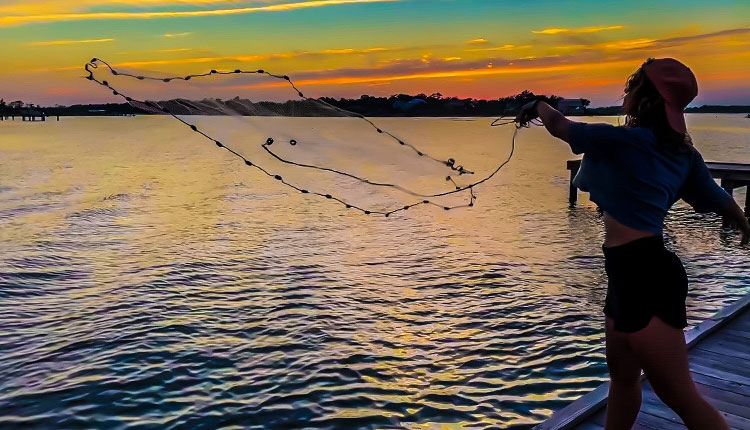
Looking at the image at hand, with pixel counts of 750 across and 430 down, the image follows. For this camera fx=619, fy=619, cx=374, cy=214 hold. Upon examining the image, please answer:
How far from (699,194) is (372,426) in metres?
5.75

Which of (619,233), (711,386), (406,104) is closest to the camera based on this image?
(619,233)

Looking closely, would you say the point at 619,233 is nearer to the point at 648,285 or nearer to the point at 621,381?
the point at 648,285

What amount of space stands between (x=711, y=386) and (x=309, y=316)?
7.83 metres

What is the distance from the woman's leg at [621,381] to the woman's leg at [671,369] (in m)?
0.10

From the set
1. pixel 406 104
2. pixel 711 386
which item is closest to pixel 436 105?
pixel 406 104

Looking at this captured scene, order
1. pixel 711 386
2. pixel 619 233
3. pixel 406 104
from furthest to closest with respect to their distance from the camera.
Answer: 1. pixel 406 104
2. pixel 711 386
3. pixel 619 233

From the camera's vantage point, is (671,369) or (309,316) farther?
(309,316)

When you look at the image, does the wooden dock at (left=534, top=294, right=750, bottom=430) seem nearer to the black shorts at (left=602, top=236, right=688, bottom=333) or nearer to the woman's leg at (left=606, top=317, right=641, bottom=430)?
the woman's leg at (left=606, top=317, right=641, bottom=430)

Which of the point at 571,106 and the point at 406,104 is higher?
the point at 406,104

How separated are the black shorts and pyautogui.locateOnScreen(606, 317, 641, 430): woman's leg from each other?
153mm

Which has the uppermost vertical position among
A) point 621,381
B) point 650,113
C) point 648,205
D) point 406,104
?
point 406,104

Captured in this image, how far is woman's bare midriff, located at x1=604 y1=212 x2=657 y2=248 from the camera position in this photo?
11.4ft

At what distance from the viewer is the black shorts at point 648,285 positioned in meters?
3.45

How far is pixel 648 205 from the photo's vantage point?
346cm
